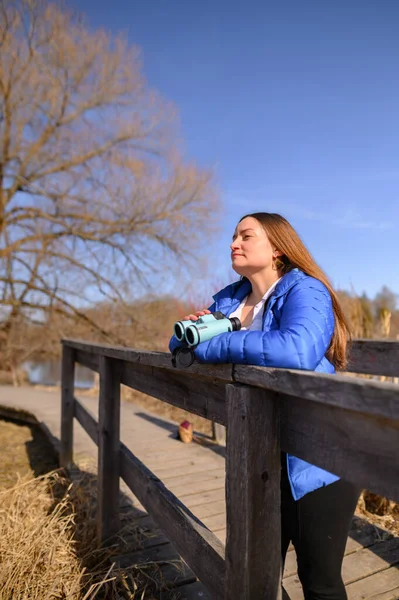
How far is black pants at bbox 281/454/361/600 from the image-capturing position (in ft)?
4.46

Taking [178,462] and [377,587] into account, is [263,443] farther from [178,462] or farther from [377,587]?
[178,462]

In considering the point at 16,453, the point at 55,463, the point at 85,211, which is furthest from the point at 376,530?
the point at 85,211

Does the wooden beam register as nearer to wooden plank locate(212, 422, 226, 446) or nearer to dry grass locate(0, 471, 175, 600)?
dry grass locate(0, 471, 175, 600)

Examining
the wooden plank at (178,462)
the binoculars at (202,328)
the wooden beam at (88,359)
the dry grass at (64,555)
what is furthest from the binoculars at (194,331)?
the wooden plank at (178,462)

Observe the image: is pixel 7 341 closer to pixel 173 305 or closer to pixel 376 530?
pixel 173 305

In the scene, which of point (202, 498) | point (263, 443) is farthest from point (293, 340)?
point (202, 498)

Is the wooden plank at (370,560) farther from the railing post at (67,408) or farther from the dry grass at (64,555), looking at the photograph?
the railing post at (67,408)

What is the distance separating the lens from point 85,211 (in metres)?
10.7

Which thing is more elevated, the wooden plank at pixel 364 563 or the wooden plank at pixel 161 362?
the wooden plank at pixel 161 362

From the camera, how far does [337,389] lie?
0.88 meters

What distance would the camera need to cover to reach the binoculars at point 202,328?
140 cm

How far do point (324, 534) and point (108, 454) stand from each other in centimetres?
154

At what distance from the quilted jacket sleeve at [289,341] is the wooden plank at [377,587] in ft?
4.37

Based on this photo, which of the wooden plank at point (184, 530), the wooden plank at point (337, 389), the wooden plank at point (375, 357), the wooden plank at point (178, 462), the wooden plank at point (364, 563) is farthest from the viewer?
the wooden plank at point (178, 462)
